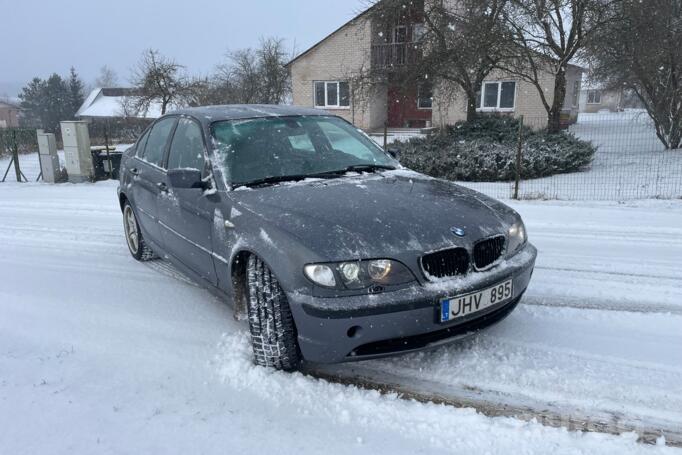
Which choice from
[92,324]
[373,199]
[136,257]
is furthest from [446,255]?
[136,257]

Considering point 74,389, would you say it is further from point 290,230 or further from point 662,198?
point 662,198

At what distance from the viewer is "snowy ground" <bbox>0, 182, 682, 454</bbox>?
232 cm

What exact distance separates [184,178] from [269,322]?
1227mm

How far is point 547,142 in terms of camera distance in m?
12.2

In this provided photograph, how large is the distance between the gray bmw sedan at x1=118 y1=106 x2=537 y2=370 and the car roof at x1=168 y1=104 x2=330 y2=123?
2 centimetres

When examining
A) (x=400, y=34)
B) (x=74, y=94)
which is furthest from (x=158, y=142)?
(x=74, y=94)

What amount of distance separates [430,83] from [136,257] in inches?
472

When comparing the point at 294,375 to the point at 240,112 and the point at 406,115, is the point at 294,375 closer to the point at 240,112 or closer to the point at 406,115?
the point at 240,112

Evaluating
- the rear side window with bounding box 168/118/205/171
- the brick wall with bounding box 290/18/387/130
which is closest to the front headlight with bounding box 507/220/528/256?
the rear side window with bounding box 168/118/205/171

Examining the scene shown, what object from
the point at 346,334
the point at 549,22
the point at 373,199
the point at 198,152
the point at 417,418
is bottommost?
the point at 417,418

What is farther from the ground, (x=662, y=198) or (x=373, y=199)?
(x=373, y=199)

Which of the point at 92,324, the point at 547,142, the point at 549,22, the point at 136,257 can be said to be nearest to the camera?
the point at 92,324

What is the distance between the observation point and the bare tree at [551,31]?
42.0ft

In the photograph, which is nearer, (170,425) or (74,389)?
(170,425)
